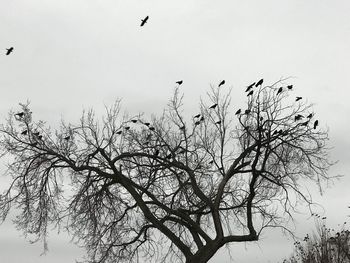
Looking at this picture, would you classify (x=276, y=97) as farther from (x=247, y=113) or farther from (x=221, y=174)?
(x=221, y=174)

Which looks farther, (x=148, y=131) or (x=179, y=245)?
(x=148, y=131)

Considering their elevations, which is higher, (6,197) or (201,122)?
(201,122)

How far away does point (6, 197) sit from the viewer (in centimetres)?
1545

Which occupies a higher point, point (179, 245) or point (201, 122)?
point (201, 122)

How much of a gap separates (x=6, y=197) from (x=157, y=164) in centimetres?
492

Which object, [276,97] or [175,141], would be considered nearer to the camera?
[276,97]

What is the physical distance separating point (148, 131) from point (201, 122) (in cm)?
182

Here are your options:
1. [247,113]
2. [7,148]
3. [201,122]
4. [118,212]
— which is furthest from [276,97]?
[7,148]

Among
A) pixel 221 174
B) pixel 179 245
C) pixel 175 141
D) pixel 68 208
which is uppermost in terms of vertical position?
pixel 175 141

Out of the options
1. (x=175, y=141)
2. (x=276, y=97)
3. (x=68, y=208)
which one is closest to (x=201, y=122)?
(x=175, y=141)

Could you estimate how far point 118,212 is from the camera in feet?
57.2

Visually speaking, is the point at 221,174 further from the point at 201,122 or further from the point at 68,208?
the point at 68,208

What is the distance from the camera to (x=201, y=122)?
17.2 metres

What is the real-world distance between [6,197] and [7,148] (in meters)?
1.50
